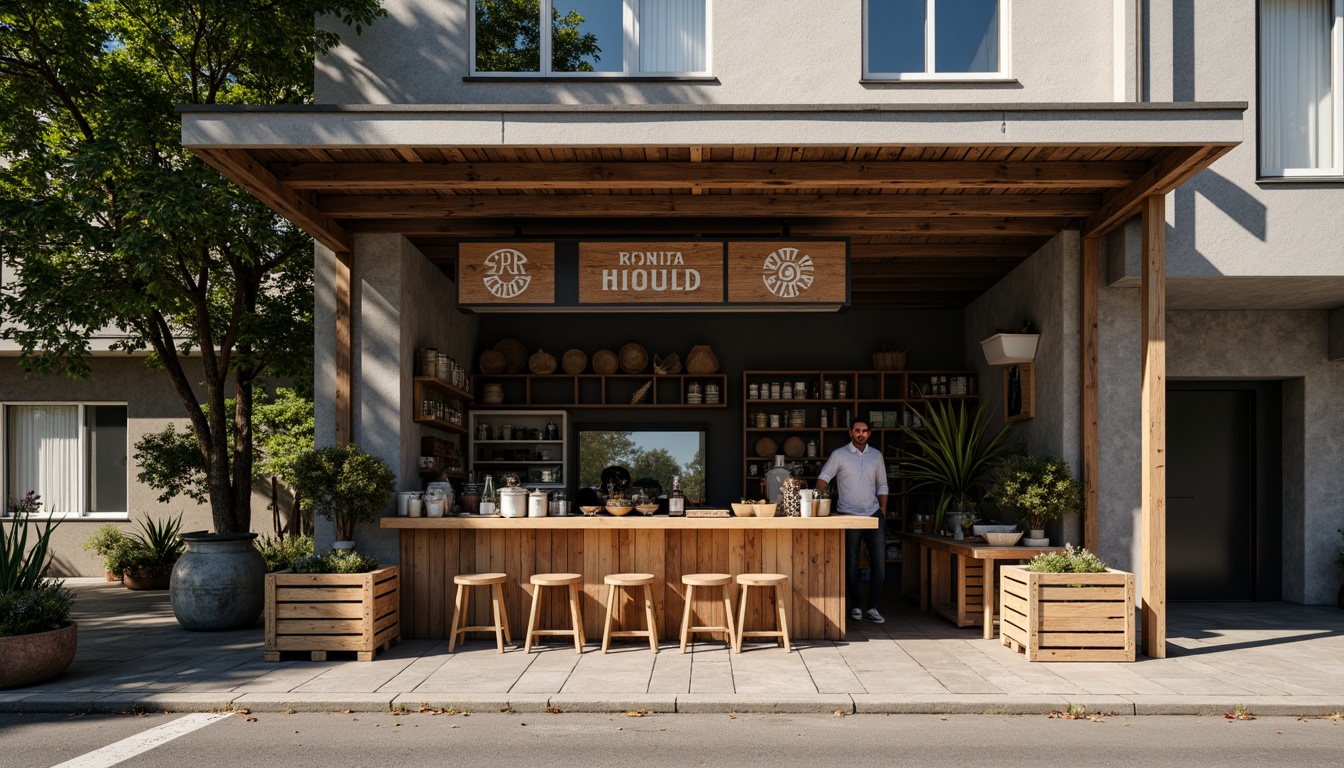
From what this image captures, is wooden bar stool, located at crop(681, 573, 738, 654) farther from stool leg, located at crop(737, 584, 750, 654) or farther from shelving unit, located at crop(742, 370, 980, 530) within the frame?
shelving unit, located at crop(742, 370, 980, 530)

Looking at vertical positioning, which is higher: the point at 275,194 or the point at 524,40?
the point at 524,40

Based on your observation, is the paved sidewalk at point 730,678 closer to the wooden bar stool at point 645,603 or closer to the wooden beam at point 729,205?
the wooden bar stool at point 645,603

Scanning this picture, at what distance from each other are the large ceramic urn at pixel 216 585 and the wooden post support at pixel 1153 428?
6518 millimetres

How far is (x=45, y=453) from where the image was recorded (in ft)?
42.8

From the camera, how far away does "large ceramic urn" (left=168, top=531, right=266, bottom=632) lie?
8172 millimetres

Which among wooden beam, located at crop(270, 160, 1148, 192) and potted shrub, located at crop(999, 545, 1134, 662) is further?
wooden beam, located at crop(270, 160, 1148, 192)

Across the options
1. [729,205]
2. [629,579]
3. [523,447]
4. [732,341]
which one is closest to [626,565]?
[629,579]

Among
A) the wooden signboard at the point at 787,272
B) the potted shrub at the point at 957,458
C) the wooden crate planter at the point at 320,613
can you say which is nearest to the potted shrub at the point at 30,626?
the wooden crate planter at the point at 320,613

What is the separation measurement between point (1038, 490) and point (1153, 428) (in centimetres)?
93

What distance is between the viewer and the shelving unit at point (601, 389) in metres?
11.1

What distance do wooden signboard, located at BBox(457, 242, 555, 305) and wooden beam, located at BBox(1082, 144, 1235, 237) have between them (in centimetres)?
405

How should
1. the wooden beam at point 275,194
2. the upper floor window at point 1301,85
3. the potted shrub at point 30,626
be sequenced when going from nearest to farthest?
1. the potted shrub at point 30,626
2. the wooden beam at point 275,194
3. the upper floor window at point 1301,85

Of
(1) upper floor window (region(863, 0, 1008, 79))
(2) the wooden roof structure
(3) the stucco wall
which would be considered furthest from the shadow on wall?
(1) upper floor window (region(863, 0, 1008, 79))

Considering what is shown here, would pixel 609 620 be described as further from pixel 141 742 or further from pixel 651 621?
pixel 141 742
